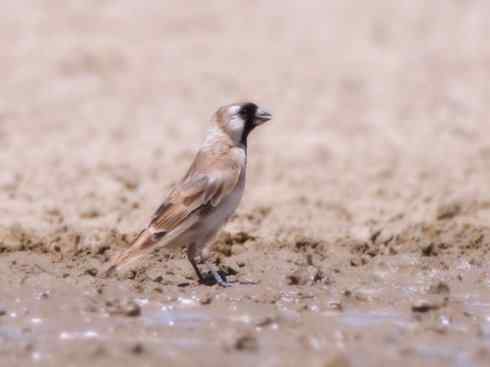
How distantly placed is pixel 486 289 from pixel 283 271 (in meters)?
1.52

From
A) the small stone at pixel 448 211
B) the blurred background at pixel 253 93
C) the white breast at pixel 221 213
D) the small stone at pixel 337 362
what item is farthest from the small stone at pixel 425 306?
the blurred background at pixel 253 93

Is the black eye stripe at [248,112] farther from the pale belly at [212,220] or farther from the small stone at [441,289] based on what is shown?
the small stone at [441,289]

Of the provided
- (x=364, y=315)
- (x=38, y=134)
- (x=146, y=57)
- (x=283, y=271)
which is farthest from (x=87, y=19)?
(x=364, y=315)

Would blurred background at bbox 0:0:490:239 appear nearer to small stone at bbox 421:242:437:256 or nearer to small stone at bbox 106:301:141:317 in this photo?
small stone at bbox 421:242:437:256

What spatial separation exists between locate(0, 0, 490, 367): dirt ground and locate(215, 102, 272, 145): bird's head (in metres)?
0.95

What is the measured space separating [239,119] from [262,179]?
9.38 ft

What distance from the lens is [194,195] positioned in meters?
9.80

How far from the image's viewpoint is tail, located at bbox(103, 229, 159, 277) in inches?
369

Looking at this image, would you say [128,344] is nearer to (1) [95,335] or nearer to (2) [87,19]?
(1) [95,335]

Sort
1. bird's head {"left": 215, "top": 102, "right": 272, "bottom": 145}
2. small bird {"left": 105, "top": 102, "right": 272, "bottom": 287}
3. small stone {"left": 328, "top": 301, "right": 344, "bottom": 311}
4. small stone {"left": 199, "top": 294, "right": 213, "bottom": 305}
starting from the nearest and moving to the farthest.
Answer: small stone {"left": 328, "top": 301, "right": 344, "bottom": 311}
small stone {"left": 199, "top": 294, "right": 213, "bottom": 305}
small bird {"left": 105, "top": 102, "right": 272, "bottom": 287}
bird's head {"left": 215, "top": 102, "right": 272, "bottom": 145}

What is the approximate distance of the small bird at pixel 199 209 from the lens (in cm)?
952

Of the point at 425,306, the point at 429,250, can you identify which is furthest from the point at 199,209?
the point at 429,250

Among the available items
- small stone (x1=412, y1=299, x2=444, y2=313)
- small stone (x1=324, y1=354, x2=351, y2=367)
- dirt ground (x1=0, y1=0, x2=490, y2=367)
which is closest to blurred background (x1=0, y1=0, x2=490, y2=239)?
dirt ground (x1=0, y1=0, x2=490, y2=367)

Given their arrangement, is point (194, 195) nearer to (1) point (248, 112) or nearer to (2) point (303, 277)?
(2) point (303, 277)
